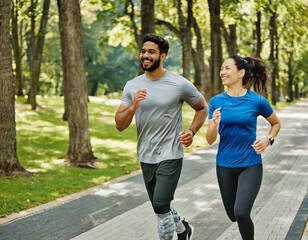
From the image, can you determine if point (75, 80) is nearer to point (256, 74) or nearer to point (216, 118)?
point (256, 74)

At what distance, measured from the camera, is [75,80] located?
468 inches

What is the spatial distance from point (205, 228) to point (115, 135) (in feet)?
43.2

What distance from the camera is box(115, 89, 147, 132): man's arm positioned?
4.57 m

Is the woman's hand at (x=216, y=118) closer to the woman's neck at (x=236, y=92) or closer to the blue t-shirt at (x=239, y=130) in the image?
the blue t-shirt at (x=239, y=130)

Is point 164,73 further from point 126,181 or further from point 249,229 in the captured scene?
point 126,181


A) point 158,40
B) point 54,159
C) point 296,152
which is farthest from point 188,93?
point 296,152

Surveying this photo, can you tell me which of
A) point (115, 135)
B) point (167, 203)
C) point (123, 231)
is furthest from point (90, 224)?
point (115, 135)

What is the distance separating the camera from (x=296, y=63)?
201 feet

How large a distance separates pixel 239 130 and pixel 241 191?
581 mm

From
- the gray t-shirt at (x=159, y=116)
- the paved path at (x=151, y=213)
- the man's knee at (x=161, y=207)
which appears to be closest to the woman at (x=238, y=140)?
the gray t-shirt at (x=159, y=116)

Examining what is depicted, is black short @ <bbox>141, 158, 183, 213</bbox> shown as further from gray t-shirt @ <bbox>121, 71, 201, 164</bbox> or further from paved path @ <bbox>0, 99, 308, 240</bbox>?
paved path @ <bbox>0, 99, 308, 240</bbox>

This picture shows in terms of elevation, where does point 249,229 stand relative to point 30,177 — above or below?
above

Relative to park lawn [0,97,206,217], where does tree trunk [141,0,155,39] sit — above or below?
above

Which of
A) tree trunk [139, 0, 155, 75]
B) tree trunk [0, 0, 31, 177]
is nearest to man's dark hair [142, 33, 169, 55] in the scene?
tree trunk [0, 0, 31, 177]
